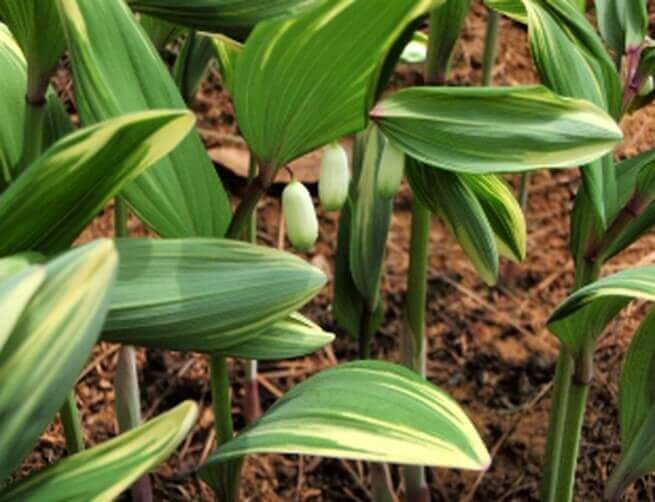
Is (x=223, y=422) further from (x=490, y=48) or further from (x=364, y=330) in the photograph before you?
(x=490, y=48)

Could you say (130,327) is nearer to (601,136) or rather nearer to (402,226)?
(601,136)

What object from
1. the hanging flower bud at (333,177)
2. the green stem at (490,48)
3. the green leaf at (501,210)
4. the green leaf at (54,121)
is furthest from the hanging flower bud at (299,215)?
the green stem at (490,48)

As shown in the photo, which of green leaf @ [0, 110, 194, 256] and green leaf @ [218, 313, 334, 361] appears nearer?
green leaf @ [0, 110, 194, 256]

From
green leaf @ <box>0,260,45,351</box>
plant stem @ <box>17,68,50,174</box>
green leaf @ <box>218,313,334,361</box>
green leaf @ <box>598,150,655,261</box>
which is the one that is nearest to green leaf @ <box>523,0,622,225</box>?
green leaf @ <box>598,150,655,261</box>

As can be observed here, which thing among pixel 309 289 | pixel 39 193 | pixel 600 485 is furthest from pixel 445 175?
pixel 600 485

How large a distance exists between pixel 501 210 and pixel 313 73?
0.88ft

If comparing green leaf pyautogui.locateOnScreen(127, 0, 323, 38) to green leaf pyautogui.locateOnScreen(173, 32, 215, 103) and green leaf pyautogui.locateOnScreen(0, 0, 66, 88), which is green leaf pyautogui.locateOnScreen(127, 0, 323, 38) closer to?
green leaf pyautogui.locateOnScreen(0, 0, 66, 88)

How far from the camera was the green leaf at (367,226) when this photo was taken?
3.13 feet

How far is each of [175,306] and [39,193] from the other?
10 centimetres

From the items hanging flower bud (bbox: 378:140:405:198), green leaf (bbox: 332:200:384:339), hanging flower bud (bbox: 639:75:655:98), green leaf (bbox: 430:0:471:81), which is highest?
green leaf (bbox: 430:0:471:81)

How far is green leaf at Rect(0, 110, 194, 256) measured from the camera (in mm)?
600

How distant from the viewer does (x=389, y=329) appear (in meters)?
1.47

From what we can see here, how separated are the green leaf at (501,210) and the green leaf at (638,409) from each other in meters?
0.12

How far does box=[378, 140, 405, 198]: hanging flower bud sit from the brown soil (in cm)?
58
